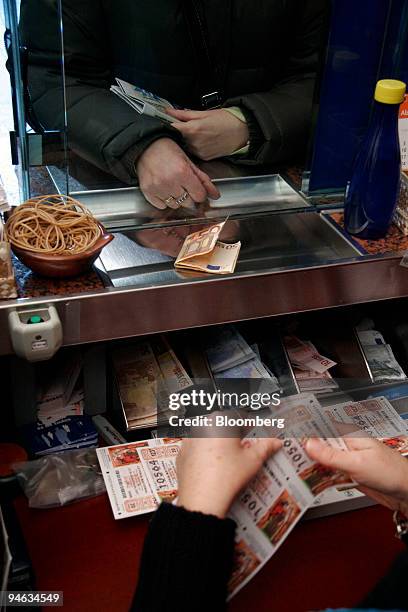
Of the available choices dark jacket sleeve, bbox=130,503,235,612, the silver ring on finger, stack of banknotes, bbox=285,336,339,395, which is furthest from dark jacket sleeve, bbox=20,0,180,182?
dark jacket sleeve, bbox=130,503,235,612

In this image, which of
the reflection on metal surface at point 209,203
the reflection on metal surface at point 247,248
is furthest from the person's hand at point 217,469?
the reflection on metal surface at point 209,203

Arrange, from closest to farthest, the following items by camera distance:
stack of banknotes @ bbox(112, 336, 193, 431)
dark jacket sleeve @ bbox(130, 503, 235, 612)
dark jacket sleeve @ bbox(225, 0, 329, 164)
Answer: dark jacket sleeve @ bbox(130, 503, 235, 612)
stack of banknotes @ bbox(112, 336, 193, 431)
dark jacket sleeve @ bbox(225, 0, 329, 164)

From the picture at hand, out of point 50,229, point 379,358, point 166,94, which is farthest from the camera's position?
point 379,358

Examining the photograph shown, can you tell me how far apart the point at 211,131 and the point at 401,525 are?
93cm

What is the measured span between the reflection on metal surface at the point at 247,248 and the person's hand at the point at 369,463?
0.43 meters

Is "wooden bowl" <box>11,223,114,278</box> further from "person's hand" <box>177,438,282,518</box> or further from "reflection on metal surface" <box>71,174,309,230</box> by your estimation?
"person's hand" <box>177,438,282,518</box>

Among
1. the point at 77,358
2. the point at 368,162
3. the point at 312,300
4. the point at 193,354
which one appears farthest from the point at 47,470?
the point at 368,162

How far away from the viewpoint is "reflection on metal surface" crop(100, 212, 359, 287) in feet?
4.44

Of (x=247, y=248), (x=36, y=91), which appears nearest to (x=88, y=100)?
(x=36, y=91)

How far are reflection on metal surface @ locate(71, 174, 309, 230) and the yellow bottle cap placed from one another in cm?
36

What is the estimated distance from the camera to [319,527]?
Answer: 1322mm

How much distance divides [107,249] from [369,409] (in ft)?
2.31

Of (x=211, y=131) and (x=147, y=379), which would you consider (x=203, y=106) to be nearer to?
(x=211, y=131)

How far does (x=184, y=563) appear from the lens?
93 centimetres
